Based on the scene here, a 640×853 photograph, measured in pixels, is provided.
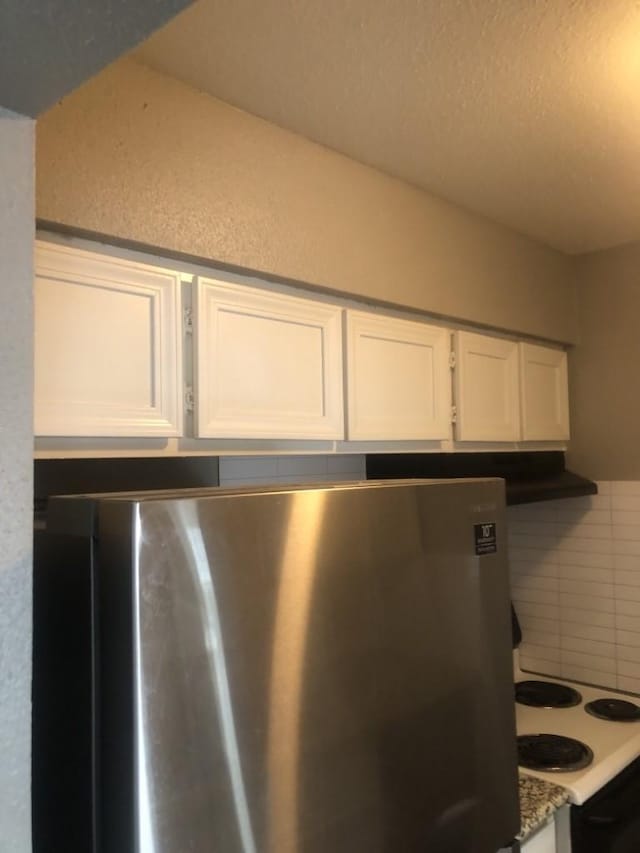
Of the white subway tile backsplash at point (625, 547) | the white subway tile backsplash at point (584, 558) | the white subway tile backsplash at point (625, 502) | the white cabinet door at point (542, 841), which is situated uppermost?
the white subway tile backsplash at point (625, 502)

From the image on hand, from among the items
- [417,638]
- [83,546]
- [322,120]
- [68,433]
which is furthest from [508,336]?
[83,546]

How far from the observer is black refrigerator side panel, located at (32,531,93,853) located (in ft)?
2.76

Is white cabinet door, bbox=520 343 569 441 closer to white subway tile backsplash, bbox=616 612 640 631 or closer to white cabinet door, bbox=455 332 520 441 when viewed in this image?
white cabinet door, bbox=455 332 520 441

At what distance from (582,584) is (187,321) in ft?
5.71

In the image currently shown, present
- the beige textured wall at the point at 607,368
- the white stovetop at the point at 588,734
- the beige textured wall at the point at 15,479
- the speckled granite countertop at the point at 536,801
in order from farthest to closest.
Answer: the beige textured wall at the point at 607,368 < the white stovetop at the point at 588,734 < the speckled granite countertop at the point at 536,801 < the beige textured wall at the point at 15,479

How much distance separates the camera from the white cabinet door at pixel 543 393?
2176mm

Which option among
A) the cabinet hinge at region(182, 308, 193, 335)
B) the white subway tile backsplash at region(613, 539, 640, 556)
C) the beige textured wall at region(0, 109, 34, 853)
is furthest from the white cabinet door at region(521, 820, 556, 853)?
the cabinet hinge at region(182, 308, 193, 335)

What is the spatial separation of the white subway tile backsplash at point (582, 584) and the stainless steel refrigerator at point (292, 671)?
3.96ft

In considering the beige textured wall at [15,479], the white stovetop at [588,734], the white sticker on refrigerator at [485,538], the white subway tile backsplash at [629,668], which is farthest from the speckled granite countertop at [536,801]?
the beige textured wall at [15,479]

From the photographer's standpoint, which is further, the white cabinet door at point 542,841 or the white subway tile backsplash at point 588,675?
the white subway tile backsplash at point 588,675

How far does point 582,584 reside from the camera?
7.81 feet

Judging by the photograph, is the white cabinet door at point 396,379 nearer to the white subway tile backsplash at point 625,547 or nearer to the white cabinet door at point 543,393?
the white cabinet door at point 543,393

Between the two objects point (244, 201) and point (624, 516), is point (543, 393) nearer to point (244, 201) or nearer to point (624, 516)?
point (624, 516)

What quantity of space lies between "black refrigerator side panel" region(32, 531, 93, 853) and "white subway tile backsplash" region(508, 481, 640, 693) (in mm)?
1909
